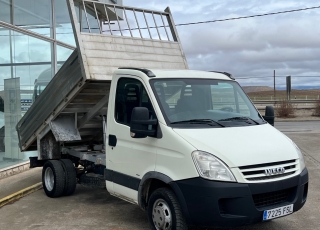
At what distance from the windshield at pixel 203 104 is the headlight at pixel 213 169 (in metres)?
0.65

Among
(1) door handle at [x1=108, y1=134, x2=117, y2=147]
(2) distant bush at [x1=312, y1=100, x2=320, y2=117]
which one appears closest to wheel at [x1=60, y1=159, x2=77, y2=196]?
(1) door handle at [x1=108, y1=134, x2=117, y2=147]

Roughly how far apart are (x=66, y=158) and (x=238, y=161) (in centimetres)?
437

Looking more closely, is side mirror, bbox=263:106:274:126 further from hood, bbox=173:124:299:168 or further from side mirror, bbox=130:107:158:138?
side mirror, bbox=130:107:158:138

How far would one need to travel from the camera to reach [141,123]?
15.8 feet

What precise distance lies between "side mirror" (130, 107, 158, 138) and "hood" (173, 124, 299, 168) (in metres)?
0.32

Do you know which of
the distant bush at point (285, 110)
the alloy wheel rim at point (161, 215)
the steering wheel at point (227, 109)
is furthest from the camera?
the distant bush at point (285, 110)

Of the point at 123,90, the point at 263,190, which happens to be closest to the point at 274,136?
the point at 263,190

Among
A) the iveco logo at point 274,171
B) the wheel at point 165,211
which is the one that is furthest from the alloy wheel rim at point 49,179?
the iveco logo at point 274,171

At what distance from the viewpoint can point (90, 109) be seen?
7039 millimetres

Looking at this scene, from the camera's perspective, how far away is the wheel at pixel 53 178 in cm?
711

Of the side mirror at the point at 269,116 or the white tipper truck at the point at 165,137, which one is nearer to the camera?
the white tipper truck at the point at 165,137

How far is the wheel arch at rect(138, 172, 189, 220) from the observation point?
4.52 meters

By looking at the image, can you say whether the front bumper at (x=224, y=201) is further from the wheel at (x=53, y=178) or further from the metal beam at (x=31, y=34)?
the metal beam at (x=31, y=34)

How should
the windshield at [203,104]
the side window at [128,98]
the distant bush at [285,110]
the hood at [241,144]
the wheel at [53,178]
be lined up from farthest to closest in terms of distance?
the distant bush at [285,110], the wheel at [53,178], the side window at [128,98], the windshield at [203,104], the hood at [241,144]
